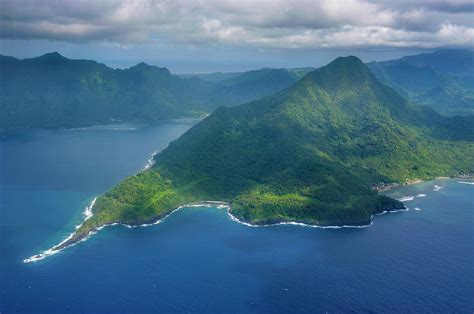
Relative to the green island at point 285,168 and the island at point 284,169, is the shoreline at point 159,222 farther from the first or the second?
the green island at point 285,168

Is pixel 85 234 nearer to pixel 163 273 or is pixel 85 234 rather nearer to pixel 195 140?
pixel 163 273

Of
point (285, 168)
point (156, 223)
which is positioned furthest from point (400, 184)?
point (156, 223)

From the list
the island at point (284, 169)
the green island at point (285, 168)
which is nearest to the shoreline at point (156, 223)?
the island at point (284, 169)

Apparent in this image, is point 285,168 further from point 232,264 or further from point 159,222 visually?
point 232,264

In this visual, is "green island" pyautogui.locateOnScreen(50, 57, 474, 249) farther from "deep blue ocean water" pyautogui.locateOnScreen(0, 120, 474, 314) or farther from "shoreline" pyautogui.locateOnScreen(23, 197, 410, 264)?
"deep blue ocean water" pyautogui.locateOnScreen(0, 120, 474, 314)

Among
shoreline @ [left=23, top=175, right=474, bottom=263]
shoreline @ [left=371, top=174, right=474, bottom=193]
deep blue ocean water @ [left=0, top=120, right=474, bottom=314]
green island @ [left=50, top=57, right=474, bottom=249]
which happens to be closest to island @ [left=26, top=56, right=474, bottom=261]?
green island @ [left=50, top=57, right=474, bottom=249]
